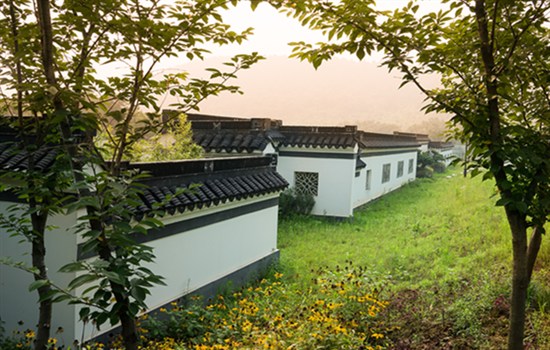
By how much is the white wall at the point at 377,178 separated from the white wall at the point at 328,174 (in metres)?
0.78

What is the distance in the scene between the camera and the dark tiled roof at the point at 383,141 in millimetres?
17547

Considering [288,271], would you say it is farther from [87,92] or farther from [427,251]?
[87,92]

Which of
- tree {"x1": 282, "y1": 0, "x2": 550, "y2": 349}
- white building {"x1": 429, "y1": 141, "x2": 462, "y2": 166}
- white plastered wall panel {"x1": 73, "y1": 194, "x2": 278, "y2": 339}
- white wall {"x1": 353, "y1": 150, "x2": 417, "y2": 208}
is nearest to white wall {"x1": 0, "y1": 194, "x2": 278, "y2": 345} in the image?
white plastered wall panel {"x1": 73, "y1": 194, "x2": 278, "y2": 339}

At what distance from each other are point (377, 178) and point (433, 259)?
10456 mm

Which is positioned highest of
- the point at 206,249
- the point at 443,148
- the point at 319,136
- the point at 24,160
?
the point at 319,136

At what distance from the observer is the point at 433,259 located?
8922 mm

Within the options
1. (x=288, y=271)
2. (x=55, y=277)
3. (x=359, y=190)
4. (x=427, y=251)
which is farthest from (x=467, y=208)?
(x=55, y=277)

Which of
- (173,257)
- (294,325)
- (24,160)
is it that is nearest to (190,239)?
(173,257)

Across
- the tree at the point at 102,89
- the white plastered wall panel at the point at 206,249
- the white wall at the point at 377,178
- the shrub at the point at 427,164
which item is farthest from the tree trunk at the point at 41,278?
the shrub at the point at 427,164

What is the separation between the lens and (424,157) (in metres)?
29.9

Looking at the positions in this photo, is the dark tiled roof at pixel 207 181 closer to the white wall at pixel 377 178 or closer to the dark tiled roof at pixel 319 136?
the dark tiled roof at pixel 319 136

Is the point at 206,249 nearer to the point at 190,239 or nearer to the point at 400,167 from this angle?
the point at 190,239

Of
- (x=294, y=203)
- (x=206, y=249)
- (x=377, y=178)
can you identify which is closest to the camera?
(x=206, y=249)

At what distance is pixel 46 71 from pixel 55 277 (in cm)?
304
